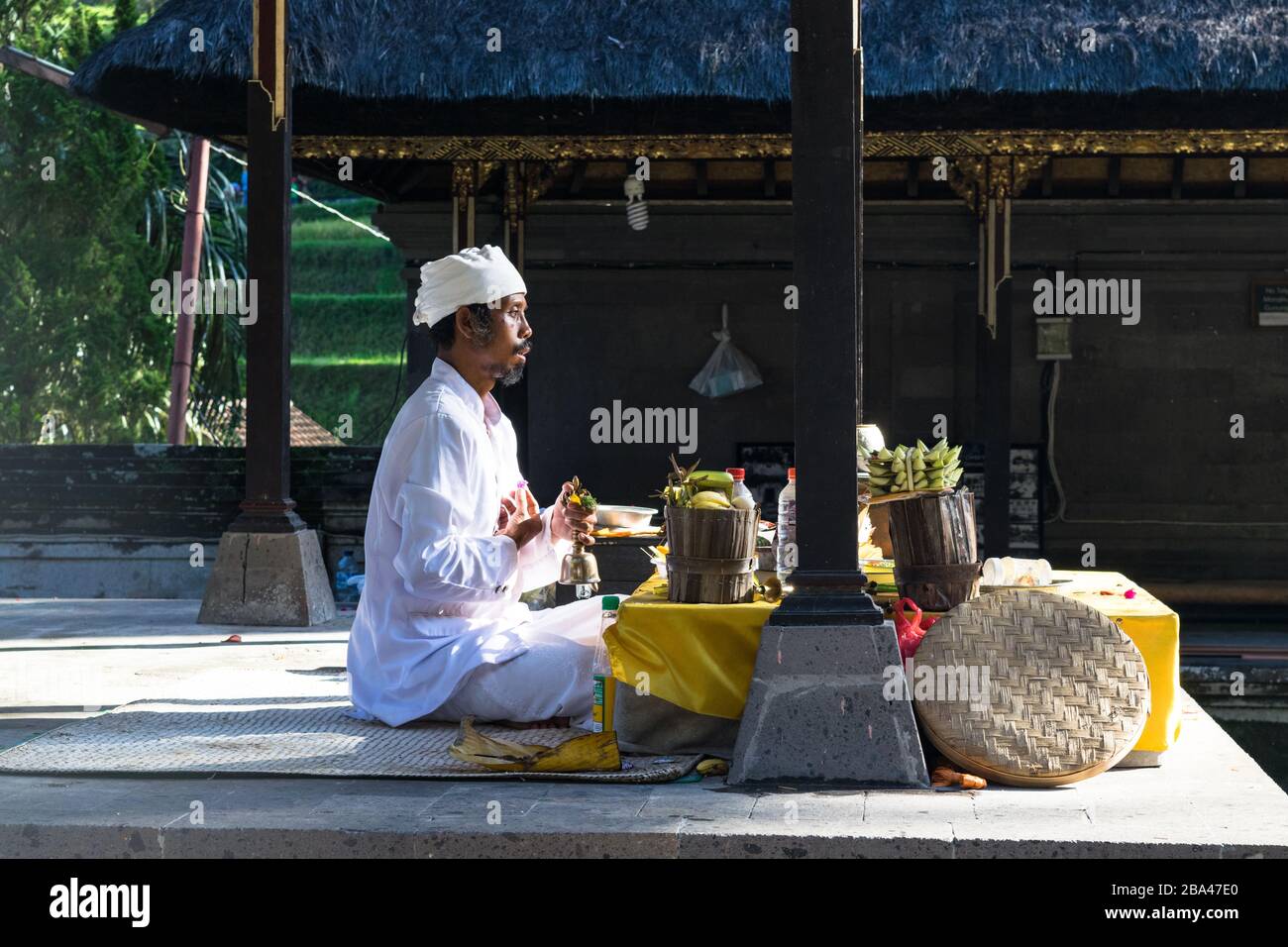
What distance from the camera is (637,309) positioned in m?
13.0

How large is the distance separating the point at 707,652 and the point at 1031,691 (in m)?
0.98

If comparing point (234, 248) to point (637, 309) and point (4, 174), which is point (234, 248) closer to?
point (4, 174)

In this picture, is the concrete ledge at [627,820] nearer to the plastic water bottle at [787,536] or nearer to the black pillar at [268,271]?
the plastic water bottle at [787,536]

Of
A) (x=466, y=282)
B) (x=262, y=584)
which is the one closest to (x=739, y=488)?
(x=466, y=282)

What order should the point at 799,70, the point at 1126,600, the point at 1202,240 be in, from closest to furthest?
the point at 799,70, the point at 1126,600, the point at 1202,240

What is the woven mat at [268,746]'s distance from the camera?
498 cm

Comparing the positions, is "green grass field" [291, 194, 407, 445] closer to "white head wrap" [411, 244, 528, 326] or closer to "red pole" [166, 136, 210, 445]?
"red pole" [166, 136, 210, 445]

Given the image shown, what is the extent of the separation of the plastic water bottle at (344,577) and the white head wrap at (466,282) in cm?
536

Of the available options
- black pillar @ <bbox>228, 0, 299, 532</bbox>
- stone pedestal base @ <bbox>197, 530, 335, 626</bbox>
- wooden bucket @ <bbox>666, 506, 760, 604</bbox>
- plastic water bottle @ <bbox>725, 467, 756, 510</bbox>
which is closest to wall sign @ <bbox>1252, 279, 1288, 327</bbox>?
black pillar @ <bbox>228, 0, 299, 532</bbox>

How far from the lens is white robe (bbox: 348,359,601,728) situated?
17.4 ft

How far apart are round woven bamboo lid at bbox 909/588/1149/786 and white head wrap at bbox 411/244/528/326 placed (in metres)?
1.81

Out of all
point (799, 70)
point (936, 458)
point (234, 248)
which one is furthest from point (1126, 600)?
point (234, 248)

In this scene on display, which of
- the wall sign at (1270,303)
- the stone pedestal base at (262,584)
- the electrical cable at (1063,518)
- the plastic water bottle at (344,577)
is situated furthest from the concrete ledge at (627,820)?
the wall sign at (1270,303)
